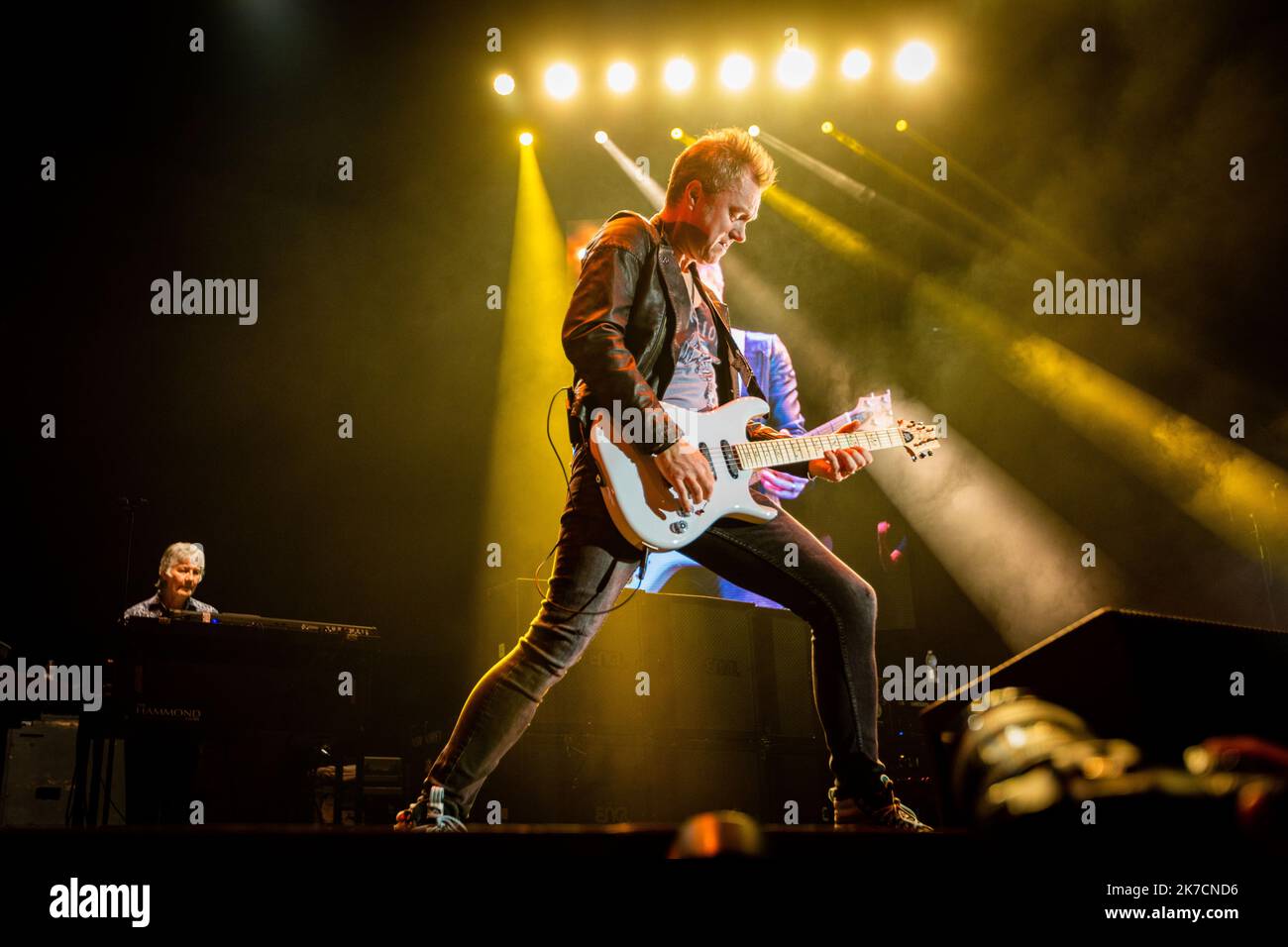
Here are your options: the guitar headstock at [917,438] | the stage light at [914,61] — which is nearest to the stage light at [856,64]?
the stage light at [914,61]

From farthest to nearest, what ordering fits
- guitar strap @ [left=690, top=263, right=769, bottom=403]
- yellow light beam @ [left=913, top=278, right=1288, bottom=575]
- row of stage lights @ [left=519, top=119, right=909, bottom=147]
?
1. row of stage lights @ [left=519, top=119, right=909, bottom=147]
2. yellow light beam @ [left=913, top=278, right=1288, bottom=575]
3. guitar strap @ [left=690, top=263, right=769, bottom=403]

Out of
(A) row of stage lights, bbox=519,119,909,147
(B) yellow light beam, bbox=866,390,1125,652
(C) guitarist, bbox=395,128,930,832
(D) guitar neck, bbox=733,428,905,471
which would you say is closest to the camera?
(C) guitarist, bbox=395,128,930,832

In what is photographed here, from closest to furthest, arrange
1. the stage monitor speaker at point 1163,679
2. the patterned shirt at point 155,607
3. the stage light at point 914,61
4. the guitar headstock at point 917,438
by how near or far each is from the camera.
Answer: the stage monitor speaker at point 1163,679 < the guitar headstock at point 917,438 < the patterned shirt at point 155,607 < the stage light at point 914,61

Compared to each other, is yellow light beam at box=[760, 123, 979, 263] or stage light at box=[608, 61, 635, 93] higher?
stage light at box=[608, 61, 635, 93]

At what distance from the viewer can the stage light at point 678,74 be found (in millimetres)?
7812

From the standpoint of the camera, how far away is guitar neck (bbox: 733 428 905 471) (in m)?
3.18

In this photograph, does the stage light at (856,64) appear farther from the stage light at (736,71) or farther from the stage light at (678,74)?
the stage light at (678,74)

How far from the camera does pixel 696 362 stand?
131 inches

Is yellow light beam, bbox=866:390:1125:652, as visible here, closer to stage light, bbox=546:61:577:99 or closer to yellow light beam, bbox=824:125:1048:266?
yellow light beam, bbox=824:125:1048:266

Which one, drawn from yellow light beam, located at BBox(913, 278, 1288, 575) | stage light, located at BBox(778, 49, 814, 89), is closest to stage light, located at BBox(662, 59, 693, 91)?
stage light, located at BBox(778, 49, 814, 89)

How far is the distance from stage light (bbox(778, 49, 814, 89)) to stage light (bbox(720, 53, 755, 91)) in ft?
0.87

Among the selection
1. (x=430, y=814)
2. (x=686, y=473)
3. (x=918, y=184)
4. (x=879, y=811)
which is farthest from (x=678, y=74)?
(x=430, y=814)

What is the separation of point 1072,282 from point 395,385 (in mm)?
6068

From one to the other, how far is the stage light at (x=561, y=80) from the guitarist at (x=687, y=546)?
4.95 meters
